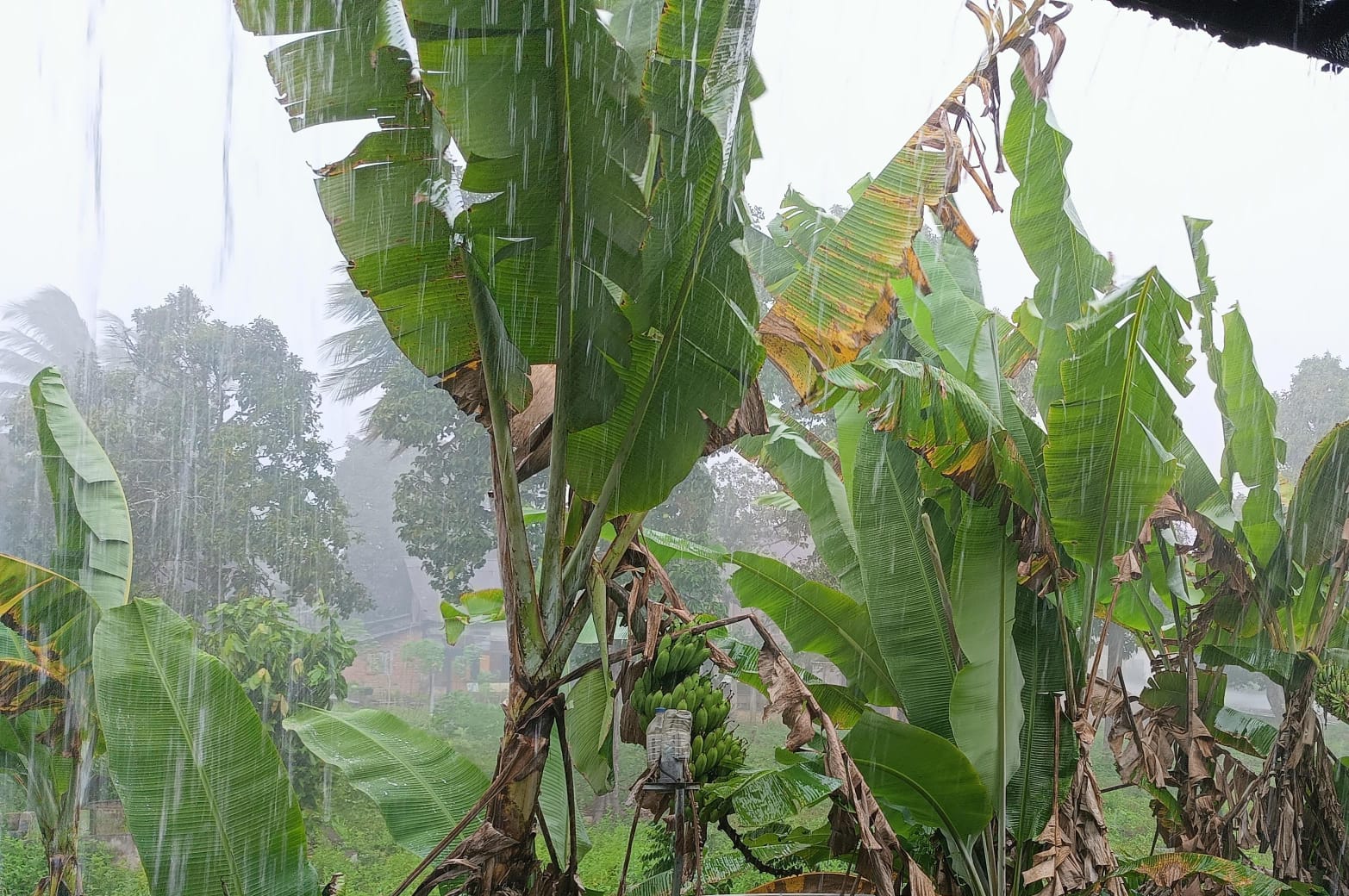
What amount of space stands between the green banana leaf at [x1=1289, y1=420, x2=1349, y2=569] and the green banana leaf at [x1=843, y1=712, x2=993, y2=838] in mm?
1351

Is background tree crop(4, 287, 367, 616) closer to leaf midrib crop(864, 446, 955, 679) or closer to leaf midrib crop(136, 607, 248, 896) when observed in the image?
leaf midrib crop(136, 607, 248, 896)

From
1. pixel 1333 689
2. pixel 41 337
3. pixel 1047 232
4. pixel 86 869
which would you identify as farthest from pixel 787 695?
pixel 41 337

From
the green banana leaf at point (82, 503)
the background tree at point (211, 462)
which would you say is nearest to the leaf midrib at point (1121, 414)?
the green banana leaf at point (82, 503)

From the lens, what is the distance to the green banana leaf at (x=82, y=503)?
2.10m

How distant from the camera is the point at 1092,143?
51.4 feet

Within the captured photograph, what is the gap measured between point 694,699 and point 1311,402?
716 centimetres

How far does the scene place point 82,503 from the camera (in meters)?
2.15

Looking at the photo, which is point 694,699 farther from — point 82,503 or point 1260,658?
point 1260,658

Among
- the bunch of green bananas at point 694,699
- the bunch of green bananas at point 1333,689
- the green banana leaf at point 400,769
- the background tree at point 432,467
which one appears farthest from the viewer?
the background tree at point 432,467

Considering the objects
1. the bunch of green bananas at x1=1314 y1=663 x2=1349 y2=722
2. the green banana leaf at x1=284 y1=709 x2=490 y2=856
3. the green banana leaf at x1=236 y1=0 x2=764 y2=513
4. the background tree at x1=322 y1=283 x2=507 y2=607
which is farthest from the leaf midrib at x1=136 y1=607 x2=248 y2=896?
the background tree at x1=322 y1=283 x2=507 y2=607

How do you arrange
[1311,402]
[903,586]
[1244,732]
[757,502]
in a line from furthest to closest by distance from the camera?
[1311,402] → [757,502] → [1244,732] → [903,586]

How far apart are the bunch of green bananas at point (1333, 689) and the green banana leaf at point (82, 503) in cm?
333

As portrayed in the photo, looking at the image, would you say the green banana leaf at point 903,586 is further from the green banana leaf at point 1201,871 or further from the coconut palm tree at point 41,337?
the coconut palm tree at point 41,337

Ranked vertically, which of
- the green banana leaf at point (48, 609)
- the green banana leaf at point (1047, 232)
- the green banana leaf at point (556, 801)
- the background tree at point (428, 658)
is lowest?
the background tree at point (428, 658)
